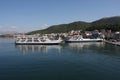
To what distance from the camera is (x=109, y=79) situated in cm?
2278

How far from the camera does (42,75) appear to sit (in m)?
24.7

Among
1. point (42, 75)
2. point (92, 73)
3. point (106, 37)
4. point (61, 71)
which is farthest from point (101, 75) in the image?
point (106, 37)

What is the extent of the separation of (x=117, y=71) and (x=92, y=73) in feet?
12.6

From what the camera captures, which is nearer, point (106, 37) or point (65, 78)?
point (65, 78)

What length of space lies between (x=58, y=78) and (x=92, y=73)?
5226mm

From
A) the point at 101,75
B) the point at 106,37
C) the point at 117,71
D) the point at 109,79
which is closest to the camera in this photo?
the point at 109,79

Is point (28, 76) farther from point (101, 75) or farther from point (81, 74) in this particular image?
point (101, 75)

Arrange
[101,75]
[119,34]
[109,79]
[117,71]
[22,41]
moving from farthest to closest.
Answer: [119,34]
[22,41]
[117,71]
[101,75]
[109,79]

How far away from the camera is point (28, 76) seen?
2405 centimetres

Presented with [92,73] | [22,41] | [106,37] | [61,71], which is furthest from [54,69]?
[106,37]

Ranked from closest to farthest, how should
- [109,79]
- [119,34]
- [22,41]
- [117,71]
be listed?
[109,79] → [117,71] → [22,41] → [119,34]

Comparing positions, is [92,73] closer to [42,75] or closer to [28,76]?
[42,75]

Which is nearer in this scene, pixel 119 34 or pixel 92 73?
pixel 92 73

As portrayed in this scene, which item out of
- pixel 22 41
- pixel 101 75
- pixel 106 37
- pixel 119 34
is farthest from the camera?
pixel 106 37
